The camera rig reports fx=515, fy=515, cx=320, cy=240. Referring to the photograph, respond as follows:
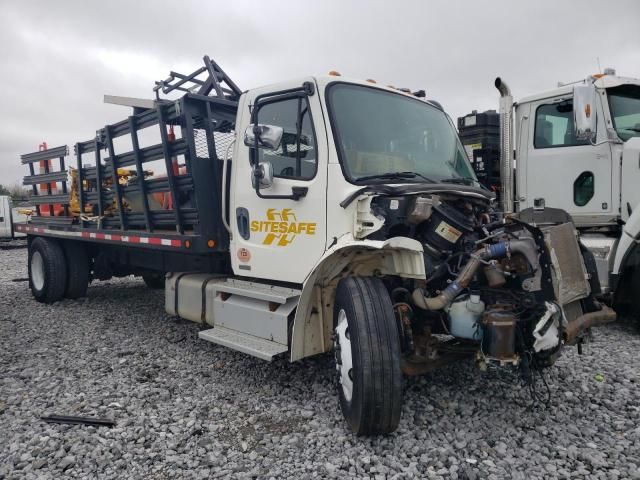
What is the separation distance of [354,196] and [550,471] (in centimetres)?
203

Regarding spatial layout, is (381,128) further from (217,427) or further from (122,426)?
(122,426)

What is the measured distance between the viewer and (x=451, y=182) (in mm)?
3994

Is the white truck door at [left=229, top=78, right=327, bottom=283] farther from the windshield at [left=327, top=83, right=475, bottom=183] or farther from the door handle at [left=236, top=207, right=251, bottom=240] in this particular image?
the windshield at [left=327, top=83, right=475, bottom=183]

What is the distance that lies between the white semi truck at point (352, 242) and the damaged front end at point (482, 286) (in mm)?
12

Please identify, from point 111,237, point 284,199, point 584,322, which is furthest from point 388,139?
point 111,237

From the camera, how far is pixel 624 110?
20.3 ft

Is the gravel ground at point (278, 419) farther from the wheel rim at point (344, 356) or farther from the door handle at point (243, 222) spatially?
the door handle at point (243, 222)

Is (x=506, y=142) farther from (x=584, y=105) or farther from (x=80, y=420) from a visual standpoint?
(x=80, y=420)

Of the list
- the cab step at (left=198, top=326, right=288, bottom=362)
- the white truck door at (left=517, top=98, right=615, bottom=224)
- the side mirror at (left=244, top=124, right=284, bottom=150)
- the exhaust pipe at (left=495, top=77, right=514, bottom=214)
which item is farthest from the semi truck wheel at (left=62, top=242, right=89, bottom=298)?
the white truck door at (left=517, top=98, right=615, bottom=224)

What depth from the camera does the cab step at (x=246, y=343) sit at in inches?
154

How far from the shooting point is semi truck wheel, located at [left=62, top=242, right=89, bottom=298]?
7.69 m

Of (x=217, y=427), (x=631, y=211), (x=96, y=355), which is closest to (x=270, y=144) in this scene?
(x=217, y=427)

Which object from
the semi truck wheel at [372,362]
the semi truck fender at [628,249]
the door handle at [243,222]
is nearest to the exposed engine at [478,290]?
the semi truck wheel at [372,362]

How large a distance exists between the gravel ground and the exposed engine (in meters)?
0.49
